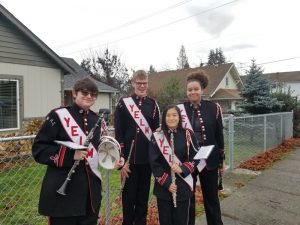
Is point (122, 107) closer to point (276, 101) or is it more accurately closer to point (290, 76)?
point (276, 101)

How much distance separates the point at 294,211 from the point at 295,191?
3.80 ft

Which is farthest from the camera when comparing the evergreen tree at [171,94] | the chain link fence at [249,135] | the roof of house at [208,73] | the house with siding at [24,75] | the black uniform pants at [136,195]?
the roof of house at [208,73]

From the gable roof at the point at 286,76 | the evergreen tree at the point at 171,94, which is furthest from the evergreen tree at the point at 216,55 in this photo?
the evergreen tree at the point at 171,94

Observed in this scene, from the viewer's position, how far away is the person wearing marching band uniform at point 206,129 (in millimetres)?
3678

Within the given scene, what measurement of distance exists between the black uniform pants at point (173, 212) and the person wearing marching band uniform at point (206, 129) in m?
0.43

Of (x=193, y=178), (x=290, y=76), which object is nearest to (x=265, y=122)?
(x=193, y=178)

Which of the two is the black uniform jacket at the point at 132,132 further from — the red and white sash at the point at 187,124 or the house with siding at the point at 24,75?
the house with siding at the point at 24,75

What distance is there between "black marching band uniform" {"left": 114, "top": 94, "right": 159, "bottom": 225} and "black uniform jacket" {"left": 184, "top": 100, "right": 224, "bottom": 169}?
44 cm

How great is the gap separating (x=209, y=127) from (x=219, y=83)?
27.7 m

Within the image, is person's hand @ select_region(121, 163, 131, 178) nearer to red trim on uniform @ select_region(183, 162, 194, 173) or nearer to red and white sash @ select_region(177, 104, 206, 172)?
red trim on uniform @ select_region(183, 162, 194, 173)

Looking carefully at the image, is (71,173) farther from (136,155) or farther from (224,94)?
(224,94)

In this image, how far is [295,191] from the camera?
230 inches

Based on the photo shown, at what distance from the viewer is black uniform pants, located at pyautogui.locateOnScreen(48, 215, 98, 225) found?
8.40 feet

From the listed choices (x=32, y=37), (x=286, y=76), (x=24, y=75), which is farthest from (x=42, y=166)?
(x=286, y=76)
